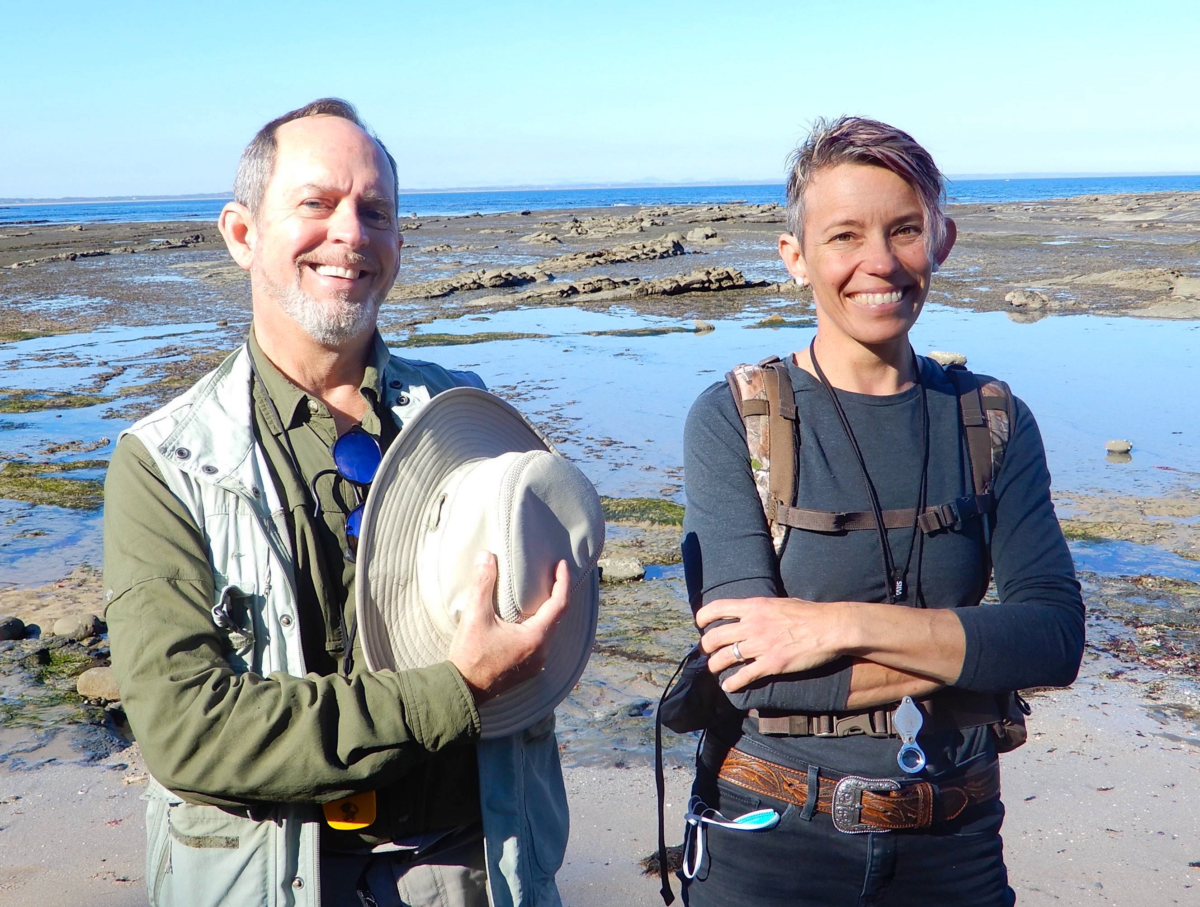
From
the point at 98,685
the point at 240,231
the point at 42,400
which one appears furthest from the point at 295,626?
the point at 42,400

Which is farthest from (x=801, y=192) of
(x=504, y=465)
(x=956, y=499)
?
(x=504, y=465)

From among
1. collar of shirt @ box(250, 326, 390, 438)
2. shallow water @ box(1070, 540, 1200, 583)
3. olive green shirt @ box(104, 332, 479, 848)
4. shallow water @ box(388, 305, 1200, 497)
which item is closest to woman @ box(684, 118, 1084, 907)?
olive green shirt @ box(104, 332, 479, 848)

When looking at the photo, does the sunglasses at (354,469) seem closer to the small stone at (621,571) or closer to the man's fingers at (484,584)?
the man's fingers at (484,584)

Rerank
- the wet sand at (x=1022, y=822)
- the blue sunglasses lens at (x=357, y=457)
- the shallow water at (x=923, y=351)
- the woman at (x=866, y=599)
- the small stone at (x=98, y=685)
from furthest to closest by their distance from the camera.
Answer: the shallow water at (x=923, y=351) → the small stone at (x=98, y=685) → the wet sand at (x=1022, y=822) → the blue sunglasses lens at (x=357, y=457) → the woman at (x=866, y=599)

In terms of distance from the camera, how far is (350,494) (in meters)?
2.45

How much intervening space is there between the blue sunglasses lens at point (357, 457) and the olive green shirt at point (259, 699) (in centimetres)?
15

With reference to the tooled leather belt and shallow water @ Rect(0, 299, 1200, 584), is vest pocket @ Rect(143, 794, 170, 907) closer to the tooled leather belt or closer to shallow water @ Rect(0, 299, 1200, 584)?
the tooled leather belt

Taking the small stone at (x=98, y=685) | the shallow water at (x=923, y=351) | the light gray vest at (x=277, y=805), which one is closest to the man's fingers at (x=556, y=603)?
the light gray vest at (x=277, y=805)

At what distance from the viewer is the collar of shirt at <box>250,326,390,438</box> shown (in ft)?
8.21

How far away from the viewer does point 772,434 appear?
2506 mm

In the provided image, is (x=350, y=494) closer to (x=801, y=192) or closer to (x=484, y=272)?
(x=801, y=192)

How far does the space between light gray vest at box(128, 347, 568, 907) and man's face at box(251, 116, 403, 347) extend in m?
0.28

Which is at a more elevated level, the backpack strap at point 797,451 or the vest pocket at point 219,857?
the backpack strap at point 797,451

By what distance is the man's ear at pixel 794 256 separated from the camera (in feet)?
8.93
